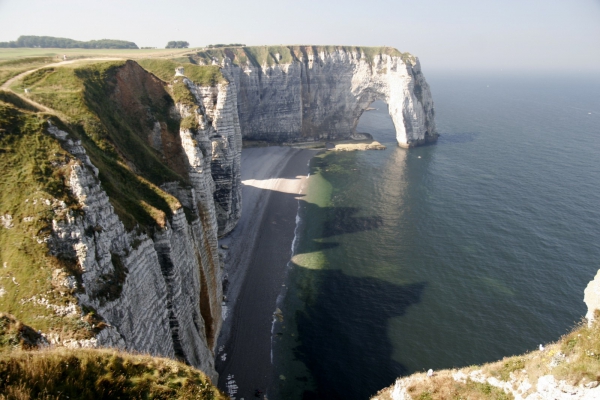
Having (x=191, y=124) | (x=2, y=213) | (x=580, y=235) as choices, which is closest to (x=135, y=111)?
(x=191, y=124)

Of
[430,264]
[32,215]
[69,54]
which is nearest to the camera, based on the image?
[32,215]

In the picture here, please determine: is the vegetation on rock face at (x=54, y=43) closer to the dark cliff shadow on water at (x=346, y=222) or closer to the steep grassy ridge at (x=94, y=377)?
the dark cliff shadow on water at (x=346, y=222)

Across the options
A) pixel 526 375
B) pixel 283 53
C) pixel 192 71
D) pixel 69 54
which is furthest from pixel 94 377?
pixel 283 53

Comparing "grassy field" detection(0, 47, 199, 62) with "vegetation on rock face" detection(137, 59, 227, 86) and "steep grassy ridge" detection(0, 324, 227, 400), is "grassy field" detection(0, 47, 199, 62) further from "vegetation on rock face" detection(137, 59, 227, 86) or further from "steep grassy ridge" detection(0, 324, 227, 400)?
"steep grassy ridge" detection(0, 324, 227, 400)

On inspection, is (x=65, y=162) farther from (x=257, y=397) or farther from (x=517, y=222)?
(x=517, y=222)

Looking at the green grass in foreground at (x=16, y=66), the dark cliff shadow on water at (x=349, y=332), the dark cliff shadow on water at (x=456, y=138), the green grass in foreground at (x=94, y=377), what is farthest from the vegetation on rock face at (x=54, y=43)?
the green grass in foreground at (x=94, y=377)

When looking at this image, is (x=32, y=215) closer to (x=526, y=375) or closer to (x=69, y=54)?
(x=526, y=375)
